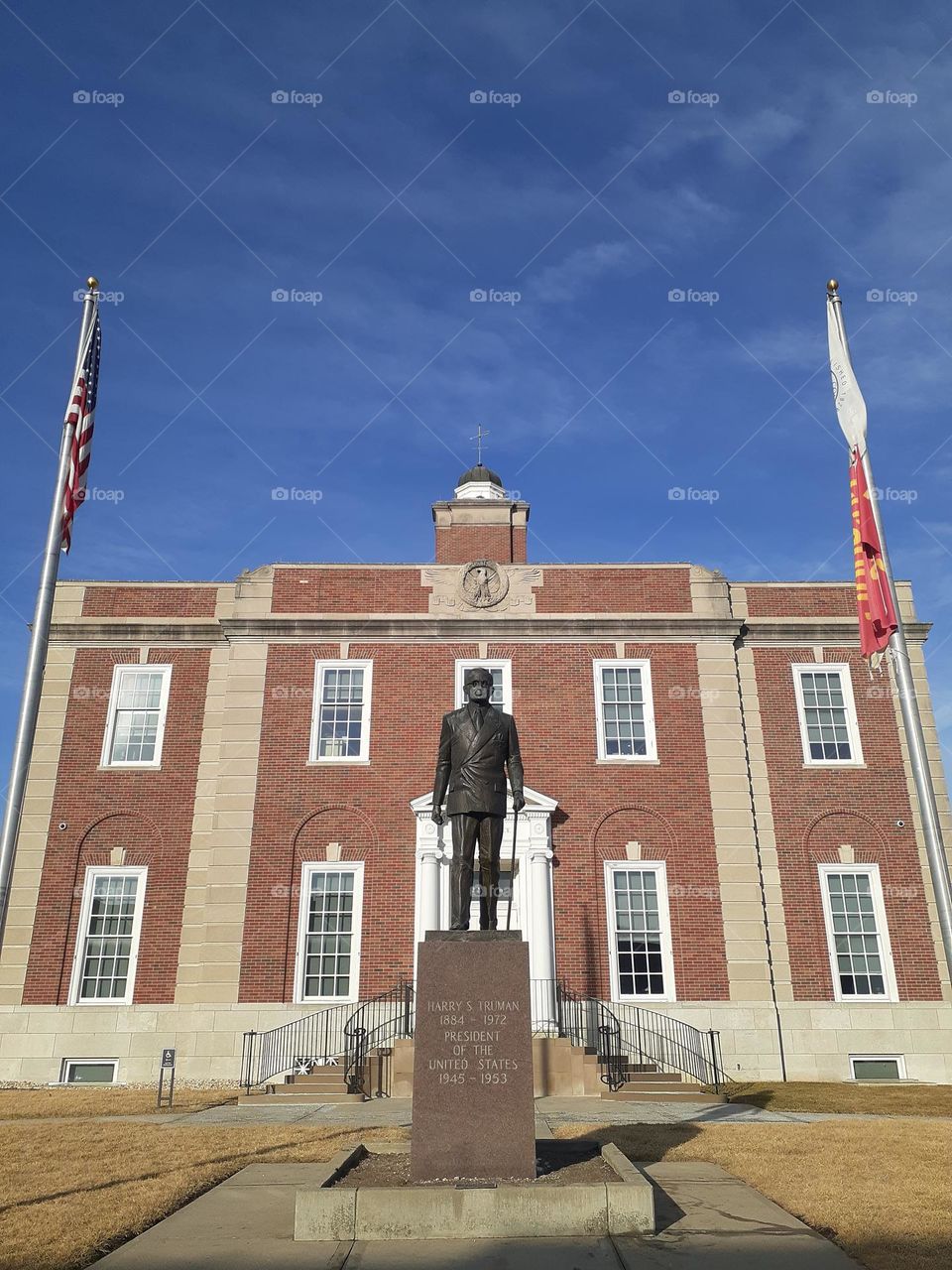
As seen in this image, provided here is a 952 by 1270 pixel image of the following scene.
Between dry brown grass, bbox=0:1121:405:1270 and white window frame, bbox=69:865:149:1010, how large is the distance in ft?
20.9

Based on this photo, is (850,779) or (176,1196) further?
(850,779)

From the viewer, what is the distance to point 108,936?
63.0ft

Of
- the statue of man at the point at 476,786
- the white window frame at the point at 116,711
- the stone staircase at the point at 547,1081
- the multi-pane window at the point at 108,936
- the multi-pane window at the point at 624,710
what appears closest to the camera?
the statue of man at the point at 476,786

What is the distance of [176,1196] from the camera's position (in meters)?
7.78

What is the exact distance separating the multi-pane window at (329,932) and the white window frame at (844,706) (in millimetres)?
9903

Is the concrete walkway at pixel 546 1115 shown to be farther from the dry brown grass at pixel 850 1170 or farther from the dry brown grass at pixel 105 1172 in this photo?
the dry brown grass at pixel 105 1172

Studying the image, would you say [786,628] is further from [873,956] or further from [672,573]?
[873,956]

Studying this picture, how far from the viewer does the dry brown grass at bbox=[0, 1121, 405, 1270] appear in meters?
6.55

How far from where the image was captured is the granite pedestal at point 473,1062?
24.6 feet

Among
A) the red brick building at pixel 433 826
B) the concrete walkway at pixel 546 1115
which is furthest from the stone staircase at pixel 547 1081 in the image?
the red brick building at pixel 433 826

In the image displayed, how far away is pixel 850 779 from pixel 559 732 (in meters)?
6.26

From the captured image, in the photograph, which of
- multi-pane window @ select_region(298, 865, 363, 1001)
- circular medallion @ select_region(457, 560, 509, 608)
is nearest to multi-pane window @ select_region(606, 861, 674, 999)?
multi-pane window @ select_region(298, 865, 363, 1001)

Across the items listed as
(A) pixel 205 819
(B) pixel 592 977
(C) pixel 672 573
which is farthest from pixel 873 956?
(A) pixel 205 819

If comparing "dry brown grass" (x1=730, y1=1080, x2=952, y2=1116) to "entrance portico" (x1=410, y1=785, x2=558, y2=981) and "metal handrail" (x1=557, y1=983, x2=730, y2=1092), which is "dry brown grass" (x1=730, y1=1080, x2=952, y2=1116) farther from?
"entrance portico" (x1=410, y1=785, x2=558, y2=981)
